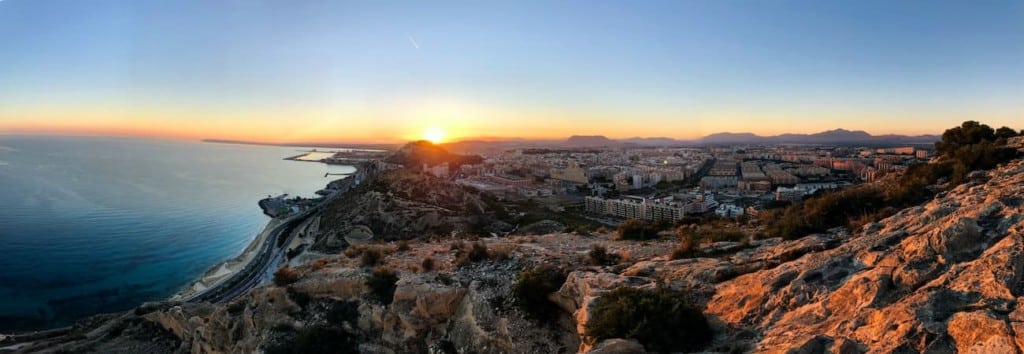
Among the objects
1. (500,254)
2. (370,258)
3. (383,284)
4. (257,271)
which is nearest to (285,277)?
(370,258)

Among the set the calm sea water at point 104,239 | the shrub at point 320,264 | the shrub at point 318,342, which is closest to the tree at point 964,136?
the shrub at point 318,342

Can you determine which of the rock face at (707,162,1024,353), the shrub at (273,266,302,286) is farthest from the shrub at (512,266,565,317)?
the shrub at (273,266,302,286)

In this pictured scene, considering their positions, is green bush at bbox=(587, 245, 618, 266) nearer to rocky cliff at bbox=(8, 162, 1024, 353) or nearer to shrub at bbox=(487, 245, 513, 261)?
rocky cliff at bbox=(8, 162, 1024, 353)

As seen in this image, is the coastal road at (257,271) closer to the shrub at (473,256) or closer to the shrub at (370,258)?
the shrub at (370,258)

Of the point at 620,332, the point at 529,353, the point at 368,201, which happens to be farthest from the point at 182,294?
the point at 620,332

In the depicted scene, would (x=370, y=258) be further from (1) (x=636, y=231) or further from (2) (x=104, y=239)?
(2) (x=104, y=239)

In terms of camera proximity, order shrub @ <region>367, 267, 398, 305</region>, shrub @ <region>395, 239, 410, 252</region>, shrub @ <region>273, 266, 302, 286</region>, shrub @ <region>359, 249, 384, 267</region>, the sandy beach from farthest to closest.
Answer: the sandy beach < shrub @ <region>395, 239, 410, 252</region> < shrub @ <region>359, 249, 384, 267</region> < shrub @ <region>273, 266, 302, 286</region> < shrub @ <region>367, 267, 398, 305</region>
